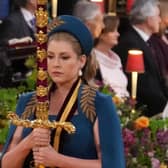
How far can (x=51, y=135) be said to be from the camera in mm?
2969

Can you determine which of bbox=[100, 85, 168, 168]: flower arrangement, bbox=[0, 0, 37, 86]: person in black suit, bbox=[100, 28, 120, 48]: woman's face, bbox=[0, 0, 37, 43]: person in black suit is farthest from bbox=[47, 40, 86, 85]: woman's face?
bbox=[100, 28, 120, 48]: woman's face

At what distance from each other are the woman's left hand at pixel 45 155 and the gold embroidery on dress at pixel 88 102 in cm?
19

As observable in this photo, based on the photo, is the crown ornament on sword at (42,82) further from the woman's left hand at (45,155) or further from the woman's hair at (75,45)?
the woman's hair at (75,45)

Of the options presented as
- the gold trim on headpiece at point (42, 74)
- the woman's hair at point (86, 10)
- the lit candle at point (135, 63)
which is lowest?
the lit candle at point (135, 63)

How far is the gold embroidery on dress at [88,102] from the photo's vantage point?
9.70ft

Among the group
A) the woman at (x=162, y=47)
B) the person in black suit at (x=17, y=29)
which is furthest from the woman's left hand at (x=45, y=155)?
the woman at (x=162, y=47)

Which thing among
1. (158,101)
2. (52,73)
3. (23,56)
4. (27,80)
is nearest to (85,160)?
(52,73)

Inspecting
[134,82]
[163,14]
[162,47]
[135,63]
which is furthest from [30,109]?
[163,14]

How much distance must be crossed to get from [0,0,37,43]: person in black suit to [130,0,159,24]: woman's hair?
103 centimetres

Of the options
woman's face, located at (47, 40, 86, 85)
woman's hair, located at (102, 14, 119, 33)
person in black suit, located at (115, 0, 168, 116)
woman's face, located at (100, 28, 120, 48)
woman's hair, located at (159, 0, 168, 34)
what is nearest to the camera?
woman's face, located at (47, 40, 86, 85)

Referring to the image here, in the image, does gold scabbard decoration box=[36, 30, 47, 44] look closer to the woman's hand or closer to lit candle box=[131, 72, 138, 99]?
the woman's hand

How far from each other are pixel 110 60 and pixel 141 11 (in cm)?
103

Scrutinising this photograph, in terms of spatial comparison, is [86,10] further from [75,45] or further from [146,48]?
[75,45]

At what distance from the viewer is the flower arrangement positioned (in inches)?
163
